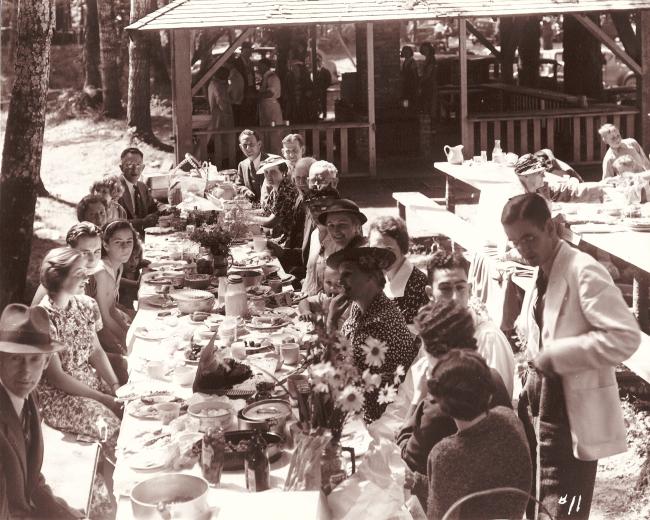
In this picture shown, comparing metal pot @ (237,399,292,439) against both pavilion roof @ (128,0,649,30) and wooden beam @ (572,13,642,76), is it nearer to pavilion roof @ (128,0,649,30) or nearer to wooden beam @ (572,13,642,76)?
pavilion roof @ (128,0,649,30)

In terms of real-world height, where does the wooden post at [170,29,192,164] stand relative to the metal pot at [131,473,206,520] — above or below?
above

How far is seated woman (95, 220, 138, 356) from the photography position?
651 centimetres

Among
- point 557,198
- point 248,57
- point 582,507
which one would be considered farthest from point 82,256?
point 248,57

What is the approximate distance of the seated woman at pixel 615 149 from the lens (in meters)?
10.4

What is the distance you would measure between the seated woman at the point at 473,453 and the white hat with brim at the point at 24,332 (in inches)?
69.3

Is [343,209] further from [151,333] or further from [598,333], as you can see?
[598,333]

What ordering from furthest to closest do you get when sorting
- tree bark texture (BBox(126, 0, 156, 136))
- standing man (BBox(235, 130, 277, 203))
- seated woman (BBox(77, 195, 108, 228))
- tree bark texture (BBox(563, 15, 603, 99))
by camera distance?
1. tree bark texture (BBox(126, 0, 156, 136))
2. tree bark texture (BBox(563, 15, 603, 99))
3. standing man (BBox(235, 130, 277, 203))
4. seated woman (BBox(77, 195, 108, 228))

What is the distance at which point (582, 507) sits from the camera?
4336 mm

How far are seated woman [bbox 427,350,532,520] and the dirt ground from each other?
234 centimetres

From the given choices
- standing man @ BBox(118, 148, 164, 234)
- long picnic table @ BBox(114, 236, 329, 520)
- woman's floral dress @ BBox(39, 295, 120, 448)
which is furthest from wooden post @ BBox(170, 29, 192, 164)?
woman's floral dress @ BBox(39, 295, 120, 448)

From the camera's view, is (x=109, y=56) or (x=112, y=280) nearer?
(x=112, y=280)

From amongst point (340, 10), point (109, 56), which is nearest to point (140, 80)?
point (109, 56)

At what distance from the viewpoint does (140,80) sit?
20.1 meters

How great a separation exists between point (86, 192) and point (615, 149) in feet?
35.5
